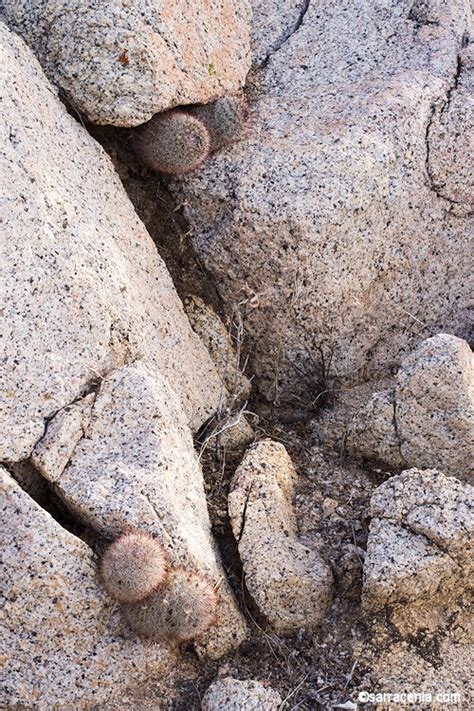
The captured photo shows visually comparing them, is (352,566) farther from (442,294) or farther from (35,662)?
(442,294)

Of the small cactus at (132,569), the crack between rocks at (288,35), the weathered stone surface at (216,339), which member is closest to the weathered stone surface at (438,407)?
the weathered stone surface at (216,339)

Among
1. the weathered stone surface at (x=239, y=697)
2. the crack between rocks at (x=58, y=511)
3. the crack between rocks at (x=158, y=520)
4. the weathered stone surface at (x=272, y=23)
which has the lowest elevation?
the weathered stone surface at (x=239, y=697)

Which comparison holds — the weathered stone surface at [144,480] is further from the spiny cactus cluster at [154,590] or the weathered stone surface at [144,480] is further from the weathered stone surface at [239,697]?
the weathered stone surface at [239,697]

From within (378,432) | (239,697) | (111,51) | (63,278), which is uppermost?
(111,51)

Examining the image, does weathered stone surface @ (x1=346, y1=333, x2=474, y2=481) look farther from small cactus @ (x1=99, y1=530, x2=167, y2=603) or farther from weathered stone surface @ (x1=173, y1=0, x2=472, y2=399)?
small cactus @ (x1=99, y1=530, x2=167, y2=603)

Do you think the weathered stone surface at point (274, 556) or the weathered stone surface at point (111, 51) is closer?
the weathered stone surface at point (274, 556)

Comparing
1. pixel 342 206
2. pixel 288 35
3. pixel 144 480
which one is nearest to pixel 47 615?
pixel 144 480

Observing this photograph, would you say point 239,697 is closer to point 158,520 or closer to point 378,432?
point 158,520
